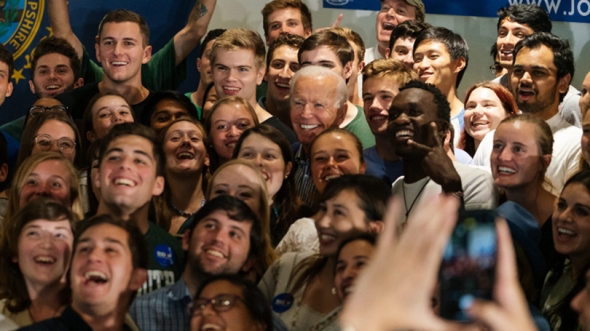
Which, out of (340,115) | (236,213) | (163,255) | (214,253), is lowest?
(163,255)

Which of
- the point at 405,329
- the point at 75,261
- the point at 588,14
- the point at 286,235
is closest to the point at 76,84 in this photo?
the point at 286,235

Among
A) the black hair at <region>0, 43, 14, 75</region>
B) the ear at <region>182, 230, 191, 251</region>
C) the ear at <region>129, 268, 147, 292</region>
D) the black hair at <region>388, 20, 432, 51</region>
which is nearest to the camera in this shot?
the ear at <region>129, 268, 147, 292</region>

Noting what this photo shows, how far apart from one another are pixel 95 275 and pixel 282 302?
2.39 feet

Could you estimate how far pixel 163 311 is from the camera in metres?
3.84

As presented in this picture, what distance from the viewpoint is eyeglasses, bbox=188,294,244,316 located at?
11.4ft

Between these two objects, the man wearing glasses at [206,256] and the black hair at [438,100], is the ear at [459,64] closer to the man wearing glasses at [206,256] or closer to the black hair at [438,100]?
the black hair at [438,100]

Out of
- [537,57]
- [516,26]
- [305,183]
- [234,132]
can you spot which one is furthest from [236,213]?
[516,26]

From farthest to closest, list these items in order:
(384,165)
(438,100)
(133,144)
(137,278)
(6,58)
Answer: (6,58), (384,165), (438,100), (133,144), (137,278)

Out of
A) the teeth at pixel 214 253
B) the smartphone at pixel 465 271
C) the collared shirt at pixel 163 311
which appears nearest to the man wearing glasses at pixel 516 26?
the teeth at pixel 214 253

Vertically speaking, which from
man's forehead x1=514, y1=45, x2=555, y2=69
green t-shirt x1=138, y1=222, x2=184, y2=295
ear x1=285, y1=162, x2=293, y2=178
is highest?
man's forehead x1=514, y1=45, x2=555, y2=69

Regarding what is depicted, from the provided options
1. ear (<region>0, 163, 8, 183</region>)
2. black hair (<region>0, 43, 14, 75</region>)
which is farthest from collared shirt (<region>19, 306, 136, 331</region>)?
black hair (<region>0, 43, 14, 75</region>)

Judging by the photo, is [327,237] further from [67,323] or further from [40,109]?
[40,109]

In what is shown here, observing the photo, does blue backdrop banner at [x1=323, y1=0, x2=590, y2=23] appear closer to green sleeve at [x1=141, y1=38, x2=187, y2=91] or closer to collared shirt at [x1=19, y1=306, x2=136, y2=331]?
green sleeve at [x1=141, y1=38, x2=187, y2=91]

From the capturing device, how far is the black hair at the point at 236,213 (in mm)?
3990
